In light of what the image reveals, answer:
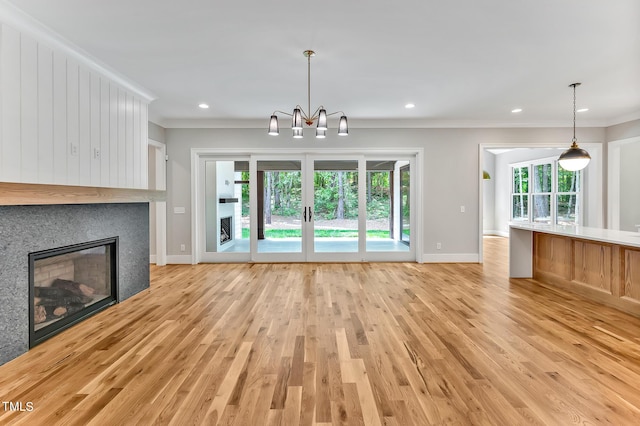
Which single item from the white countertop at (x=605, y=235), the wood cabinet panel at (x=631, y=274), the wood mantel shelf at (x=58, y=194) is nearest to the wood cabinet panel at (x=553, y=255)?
the white countertop at (x=605, y=235)

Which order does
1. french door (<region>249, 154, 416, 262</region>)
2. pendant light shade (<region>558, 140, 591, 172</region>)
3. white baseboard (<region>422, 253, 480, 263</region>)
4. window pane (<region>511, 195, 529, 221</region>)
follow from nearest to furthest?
pendant light shade (<region>558, 140, 591, 172</region>) → white baseboard (<region>422, 253, 480, 263</region>) → french door (<region>249, 154, 416, 262</region>) → window pane (<region>511, 195, 529, 221</region>)

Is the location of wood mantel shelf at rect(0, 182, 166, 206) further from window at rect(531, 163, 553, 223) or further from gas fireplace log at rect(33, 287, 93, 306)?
window at rect(531, 163, 553, 223)

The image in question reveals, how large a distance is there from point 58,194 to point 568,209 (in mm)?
10560

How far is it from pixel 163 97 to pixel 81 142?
5.77 feet

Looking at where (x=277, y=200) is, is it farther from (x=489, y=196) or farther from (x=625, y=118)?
(x=489, y=196)

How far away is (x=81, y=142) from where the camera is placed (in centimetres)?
332

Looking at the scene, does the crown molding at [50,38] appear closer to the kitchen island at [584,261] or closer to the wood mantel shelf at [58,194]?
the wood mantel shelf at [58,194]

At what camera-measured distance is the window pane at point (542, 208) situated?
915cm

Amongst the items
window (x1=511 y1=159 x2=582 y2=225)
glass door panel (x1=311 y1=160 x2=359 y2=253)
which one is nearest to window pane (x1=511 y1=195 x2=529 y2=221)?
window (x1=511 y1=159 x2=582 y2=225)

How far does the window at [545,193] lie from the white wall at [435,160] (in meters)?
2.89

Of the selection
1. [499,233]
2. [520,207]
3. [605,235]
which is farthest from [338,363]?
[499,233]

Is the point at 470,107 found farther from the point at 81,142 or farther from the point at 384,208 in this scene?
the point at 81,142

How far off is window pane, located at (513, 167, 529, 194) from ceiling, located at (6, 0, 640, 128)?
487 centimetres

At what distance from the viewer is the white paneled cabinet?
2576mm
